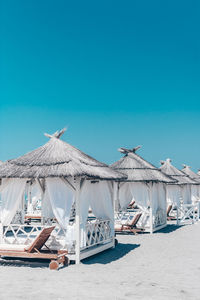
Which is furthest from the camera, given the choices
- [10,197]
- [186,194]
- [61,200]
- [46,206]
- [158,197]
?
[186,194]

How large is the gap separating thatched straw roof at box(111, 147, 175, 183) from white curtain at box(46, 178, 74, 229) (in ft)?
21.2

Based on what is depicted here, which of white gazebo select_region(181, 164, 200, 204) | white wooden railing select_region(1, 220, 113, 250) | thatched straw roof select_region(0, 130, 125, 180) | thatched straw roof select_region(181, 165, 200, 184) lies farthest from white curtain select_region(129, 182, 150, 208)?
thatched straw roof select_region(181, 165, 200, 184)

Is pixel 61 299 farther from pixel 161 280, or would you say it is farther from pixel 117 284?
pixel 161 280

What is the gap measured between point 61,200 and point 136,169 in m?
7.49

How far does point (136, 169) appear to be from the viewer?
53.4 feet

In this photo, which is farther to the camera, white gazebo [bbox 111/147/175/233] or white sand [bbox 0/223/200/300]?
white gazebo [bbox 111/147/175/233]

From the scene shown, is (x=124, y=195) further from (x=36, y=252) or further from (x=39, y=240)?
(x=39, y=240)

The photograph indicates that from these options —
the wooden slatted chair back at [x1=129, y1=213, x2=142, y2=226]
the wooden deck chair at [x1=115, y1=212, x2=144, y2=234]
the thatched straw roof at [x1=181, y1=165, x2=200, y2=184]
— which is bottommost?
the wooden deck chair at [x1=115, y1=212, x2=144, y2=234]

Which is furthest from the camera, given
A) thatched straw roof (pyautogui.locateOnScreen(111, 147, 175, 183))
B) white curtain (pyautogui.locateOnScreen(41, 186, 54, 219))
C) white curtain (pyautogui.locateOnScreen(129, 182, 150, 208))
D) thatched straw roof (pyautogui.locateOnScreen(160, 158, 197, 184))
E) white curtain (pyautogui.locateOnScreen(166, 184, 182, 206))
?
thatched straw roof (pyautogui.locateOnScreen(160, 158, 197, 184))

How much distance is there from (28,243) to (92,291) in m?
3.35

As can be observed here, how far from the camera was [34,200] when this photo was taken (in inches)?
922

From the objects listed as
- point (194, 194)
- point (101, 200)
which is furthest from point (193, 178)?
point (101, 200)

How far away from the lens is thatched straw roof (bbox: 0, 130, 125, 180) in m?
8.97

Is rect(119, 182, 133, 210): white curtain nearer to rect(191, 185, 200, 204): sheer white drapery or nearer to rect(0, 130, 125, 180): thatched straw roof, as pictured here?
rect(0, 130, 125, 180): thatched straw roof
